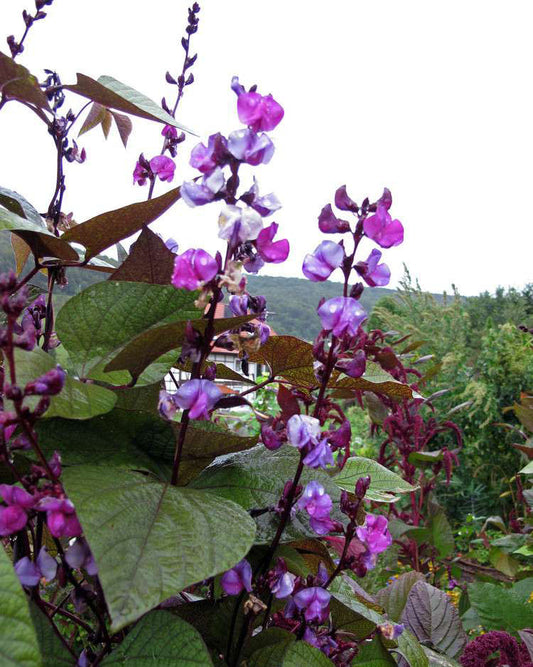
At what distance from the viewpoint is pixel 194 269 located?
0.47 meters

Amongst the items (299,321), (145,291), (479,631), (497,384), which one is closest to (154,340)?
(145,291)

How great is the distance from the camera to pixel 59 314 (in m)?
0.53

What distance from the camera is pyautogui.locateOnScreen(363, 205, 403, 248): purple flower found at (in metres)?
0.52

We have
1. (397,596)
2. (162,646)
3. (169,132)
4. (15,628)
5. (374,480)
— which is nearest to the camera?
(15,628)

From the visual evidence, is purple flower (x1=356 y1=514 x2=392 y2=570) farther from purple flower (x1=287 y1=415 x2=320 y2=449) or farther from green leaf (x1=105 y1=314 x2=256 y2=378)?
green leaf (x1=105 y1=314 x2=256 y2=378)

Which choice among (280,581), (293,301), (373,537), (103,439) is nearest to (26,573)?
(103,439)

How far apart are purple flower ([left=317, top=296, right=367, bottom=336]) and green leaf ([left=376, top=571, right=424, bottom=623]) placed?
2.61 ft

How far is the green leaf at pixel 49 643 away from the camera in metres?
0.49

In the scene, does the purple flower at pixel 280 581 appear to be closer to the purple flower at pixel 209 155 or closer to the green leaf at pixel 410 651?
the green leaf at pixel 410 651

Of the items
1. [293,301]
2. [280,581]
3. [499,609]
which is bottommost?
[499,609]

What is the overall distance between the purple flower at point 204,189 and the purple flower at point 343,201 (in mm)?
116

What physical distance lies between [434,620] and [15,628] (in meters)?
0.85

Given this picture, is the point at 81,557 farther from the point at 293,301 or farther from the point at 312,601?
the point at 293,301

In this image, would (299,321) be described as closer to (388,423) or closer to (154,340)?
(388,423)
